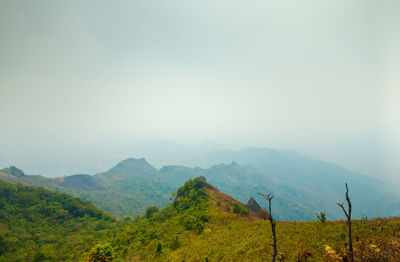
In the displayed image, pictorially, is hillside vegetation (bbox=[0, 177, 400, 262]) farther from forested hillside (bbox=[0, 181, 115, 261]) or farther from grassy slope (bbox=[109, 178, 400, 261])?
forested hillside (bbox=[0, 181, 115, 261])

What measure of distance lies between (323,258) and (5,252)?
7730 cm

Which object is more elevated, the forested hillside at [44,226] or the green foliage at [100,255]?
the green foliage at [100,255]

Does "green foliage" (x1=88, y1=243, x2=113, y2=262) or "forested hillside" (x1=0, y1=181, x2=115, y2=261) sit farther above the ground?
"green foliage" (x1=88, y1=243, x2=113, y2=262)

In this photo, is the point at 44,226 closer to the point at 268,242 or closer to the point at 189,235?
the point at 189,235

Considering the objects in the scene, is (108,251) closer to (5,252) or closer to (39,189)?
(5,252)

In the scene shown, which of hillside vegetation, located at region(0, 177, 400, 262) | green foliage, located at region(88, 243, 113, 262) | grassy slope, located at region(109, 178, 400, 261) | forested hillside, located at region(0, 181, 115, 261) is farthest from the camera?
forested hillside, located at region(0, 181, 115, 261)

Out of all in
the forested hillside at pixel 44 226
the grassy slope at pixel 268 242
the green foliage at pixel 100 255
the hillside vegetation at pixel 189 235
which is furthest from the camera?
the forested hillside at pixel 44 226

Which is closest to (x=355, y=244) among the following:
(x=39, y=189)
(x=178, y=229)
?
(x=178, y=229)

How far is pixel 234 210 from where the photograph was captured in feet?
141

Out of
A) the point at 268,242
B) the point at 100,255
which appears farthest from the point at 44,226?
the point at 268,242

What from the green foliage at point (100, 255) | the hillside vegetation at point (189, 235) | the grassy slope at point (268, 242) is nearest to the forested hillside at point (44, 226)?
the hillside vegetation at point (189, 235)

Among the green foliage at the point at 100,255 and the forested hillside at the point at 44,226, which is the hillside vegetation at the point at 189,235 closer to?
the green foliage at the point at 100,255

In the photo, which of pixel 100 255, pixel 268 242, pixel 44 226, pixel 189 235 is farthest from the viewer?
pixel 44 226

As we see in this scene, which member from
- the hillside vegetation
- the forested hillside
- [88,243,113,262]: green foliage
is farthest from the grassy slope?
the forested hillside
